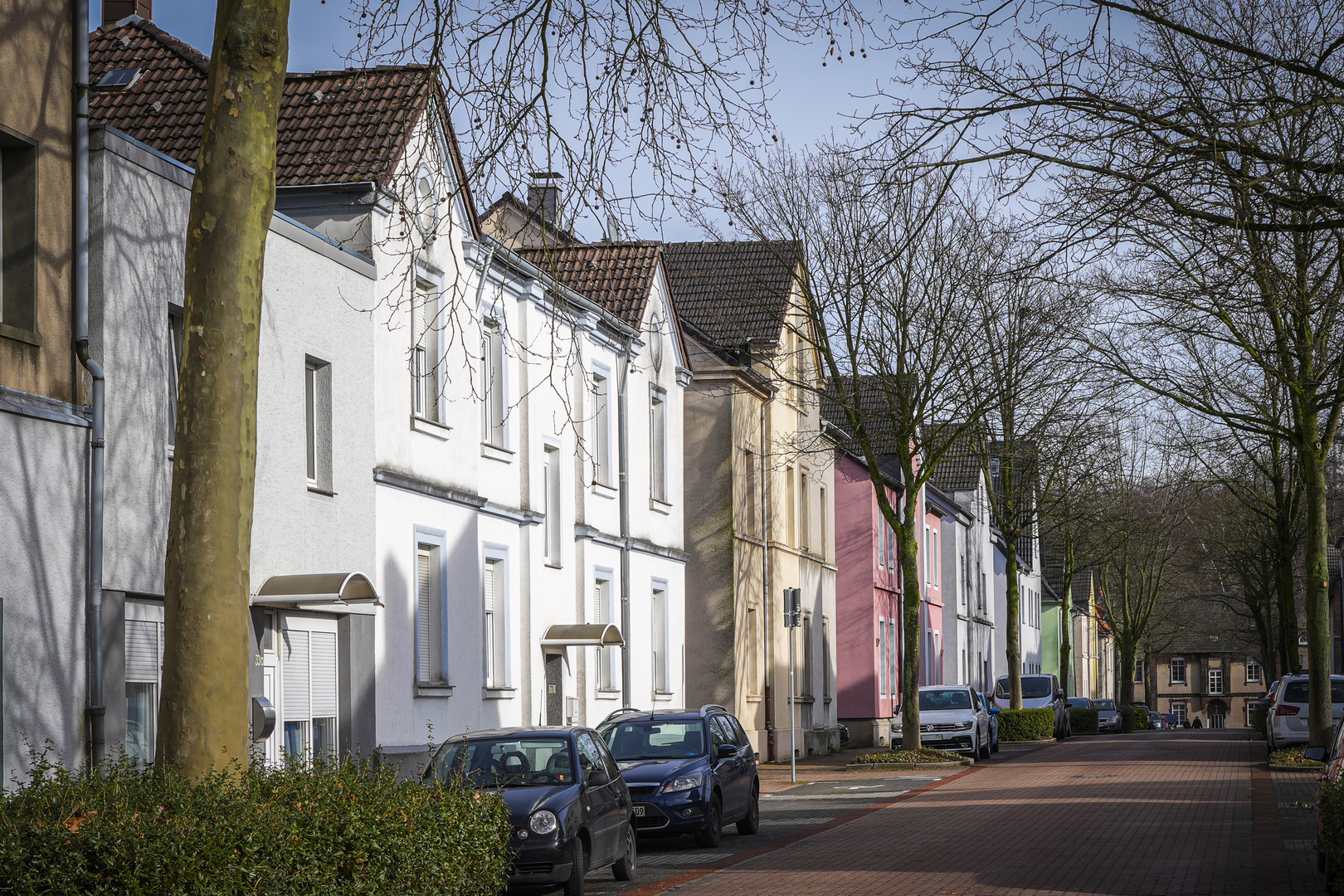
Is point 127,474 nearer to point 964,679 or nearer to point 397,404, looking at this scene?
point 397,404

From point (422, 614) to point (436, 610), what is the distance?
291 millimetres

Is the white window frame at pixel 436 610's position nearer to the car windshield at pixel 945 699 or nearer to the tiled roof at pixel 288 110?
the tiled roof at pixel 288 110

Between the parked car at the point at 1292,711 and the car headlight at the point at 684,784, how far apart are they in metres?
17.9

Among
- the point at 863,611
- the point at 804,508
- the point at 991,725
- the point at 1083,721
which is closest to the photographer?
the point at 991,725

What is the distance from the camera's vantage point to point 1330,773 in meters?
13.5

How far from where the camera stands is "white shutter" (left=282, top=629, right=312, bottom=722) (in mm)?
17125

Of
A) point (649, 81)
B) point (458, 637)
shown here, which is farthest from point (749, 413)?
point (649, 81)

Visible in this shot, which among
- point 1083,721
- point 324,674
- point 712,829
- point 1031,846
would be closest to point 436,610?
point 324,674

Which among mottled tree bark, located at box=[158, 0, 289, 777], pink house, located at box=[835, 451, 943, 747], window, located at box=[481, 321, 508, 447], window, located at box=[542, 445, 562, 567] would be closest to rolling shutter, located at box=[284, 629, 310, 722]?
window, located at box=[481, 321, 508, 447]

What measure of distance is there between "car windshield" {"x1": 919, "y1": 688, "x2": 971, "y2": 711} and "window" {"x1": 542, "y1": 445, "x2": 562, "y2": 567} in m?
13.8

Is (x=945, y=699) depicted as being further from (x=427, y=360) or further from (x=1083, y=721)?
(x=1083, y=721)

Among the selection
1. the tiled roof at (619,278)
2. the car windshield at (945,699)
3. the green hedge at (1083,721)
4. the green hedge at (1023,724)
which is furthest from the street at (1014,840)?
the green hedge at (1083,721)

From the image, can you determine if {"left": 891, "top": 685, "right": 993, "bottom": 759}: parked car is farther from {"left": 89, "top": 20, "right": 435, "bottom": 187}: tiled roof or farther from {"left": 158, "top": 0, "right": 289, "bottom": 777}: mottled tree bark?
{"left": 158, "top": 0, "right": 289, "bottom": 777}: mottled tree bark

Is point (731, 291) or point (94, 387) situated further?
point (731, 291)
